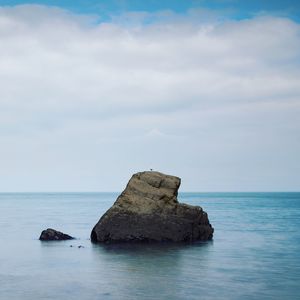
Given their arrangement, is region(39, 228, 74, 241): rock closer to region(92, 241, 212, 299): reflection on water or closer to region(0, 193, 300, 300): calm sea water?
region(0, 193, 300, 300): calm sea water

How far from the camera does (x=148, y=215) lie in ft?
169

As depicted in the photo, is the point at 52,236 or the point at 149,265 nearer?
the point at 149,265

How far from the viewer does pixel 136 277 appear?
37.2 metres

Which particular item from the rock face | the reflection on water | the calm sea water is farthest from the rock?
the reflection on water

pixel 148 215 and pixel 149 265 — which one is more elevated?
pixel 148 215

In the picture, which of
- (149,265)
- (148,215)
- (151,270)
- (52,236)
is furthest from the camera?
(52,236)

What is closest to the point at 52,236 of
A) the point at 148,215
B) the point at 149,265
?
the point at 148,215

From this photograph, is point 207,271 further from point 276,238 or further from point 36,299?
point 276,238

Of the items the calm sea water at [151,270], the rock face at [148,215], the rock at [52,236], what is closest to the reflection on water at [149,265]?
the calm sea water at [151,270]

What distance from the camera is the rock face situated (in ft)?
170

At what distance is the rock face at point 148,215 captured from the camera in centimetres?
5178

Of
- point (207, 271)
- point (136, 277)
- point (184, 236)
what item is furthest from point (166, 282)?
point (184, 236)

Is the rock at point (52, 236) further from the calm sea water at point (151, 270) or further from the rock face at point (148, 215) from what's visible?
the rock face at point (148, 215)

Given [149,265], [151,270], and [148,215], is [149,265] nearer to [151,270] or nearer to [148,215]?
[151,270]
